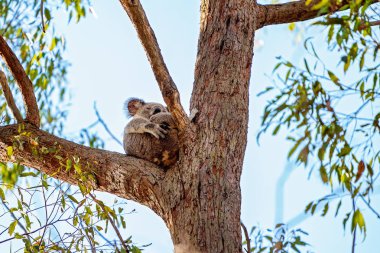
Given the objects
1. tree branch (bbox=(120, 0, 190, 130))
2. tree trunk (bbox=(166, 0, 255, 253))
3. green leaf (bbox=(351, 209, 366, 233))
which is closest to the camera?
tree trunk (bbox=(166, 0, 255, 253))

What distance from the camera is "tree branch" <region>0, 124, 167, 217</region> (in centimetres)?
364

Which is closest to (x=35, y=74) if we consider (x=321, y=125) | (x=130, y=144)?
(x=130, y=144)

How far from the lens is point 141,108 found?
5.21 metres

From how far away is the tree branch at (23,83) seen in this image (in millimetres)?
4059

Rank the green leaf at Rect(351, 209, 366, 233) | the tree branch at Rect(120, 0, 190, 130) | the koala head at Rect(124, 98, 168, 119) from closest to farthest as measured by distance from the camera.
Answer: the tree branch at Rect(120, 0, 190, 130)
the green leaf at Rect(351, 209, 366, 233)
the koala head at Rect(124, 98, 168, 119)

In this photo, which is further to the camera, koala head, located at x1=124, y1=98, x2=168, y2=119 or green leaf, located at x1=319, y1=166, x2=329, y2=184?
koala head, located at x1=124, y1=98, x2=168, y2=119

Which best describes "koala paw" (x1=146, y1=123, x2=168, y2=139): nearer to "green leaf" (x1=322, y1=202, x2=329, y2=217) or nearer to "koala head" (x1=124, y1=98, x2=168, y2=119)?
"koala head" (x1=124, y1=98, x2=168, y2=119)

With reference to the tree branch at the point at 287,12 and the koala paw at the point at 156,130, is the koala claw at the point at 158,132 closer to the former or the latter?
the koala paw at the point at 156,130

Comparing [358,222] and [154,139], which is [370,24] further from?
[154,139]

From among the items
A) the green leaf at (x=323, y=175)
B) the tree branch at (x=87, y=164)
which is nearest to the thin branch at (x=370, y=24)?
the green leaf at (x=323, y=175)

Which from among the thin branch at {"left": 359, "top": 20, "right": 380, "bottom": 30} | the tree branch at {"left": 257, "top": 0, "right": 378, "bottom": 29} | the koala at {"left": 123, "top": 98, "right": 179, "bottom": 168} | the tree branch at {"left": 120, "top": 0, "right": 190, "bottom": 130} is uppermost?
the tree branch at {"left": 257, "top": 0, "right": 378, "bottom": 29}

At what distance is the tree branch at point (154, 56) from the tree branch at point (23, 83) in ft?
2.87

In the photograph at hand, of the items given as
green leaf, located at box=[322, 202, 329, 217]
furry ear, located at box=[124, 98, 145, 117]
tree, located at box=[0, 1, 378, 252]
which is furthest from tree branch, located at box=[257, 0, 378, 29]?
furry ear, located at box=[124, 98, 145, 117]

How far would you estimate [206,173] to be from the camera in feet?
11.4
